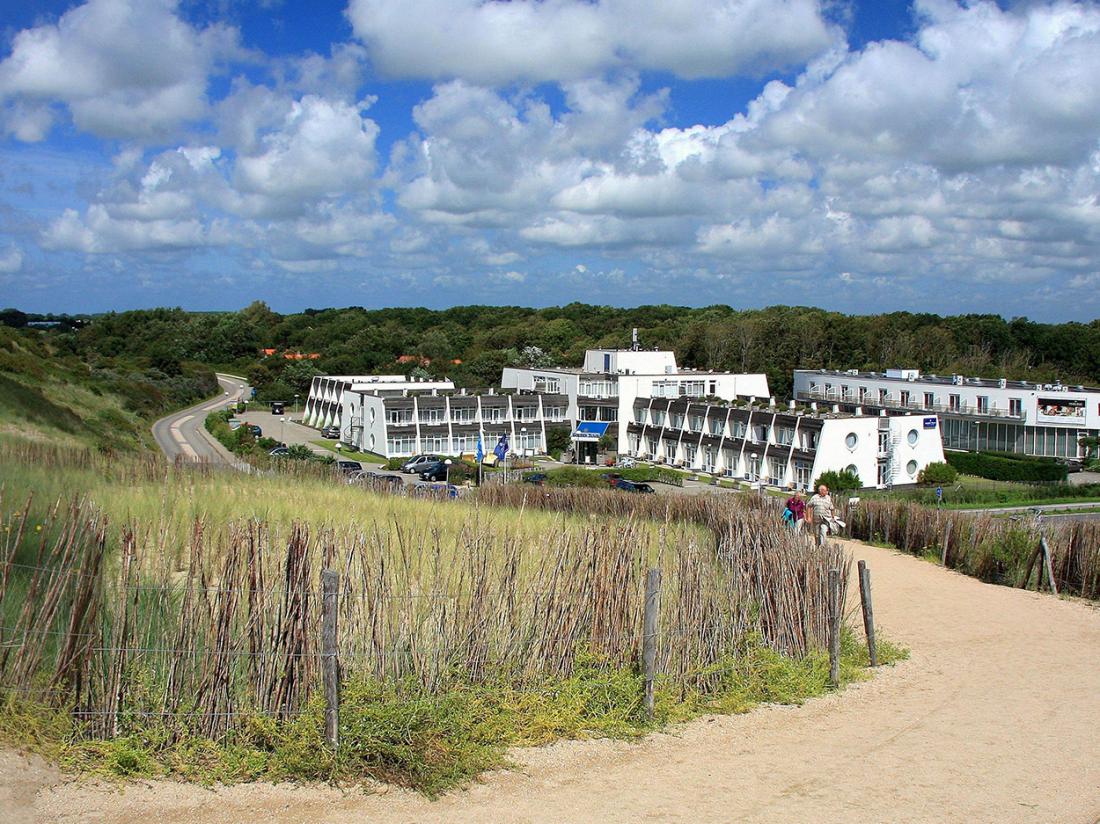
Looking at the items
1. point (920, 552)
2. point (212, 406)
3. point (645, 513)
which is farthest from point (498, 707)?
point (212, 406)

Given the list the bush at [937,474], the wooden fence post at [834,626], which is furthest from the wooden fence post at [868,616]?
the bush at [937,474]

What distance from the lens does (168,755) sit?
664 cm

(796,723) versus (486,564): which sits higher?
(486,564)

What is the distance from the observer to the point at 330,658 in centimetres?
677

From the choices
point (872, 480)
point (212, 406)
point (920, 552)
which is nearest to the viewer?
point (920, 552)

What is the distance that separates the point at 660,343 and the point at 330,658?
275 feet

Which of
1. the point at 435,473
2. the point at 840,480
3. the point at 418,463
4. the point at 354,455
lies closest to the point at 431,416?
the point at 354,455

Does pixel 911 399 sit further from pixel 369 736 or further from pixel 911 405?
pixel 369 736

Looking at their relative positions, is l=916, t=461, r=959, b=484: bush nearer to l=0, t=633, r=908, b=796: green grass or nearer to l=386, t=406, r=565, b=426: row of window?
l=386, t=406, r=565, b=426: row of window

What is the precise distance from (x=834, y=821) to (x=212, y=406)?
234 ft

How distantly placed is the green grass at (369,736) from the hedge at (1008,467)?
4287cm

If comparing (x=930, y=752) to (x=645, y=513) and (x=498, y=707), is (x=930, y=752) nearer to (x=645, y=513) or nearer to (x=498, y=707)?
(x=498, y=707)

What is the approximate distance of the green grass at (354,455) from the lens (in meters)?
49.7

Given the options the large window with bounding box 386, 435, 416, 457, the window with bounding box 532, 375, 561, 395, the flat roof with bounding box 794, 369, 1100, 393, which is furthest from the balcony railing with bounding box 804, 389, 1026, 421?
the large window with bounding box 386, 435, 416, 457
